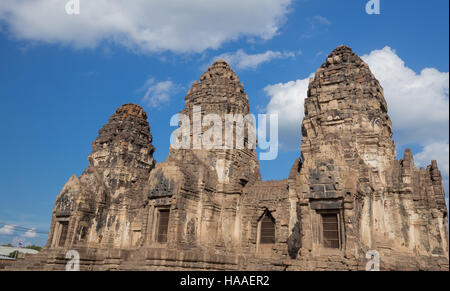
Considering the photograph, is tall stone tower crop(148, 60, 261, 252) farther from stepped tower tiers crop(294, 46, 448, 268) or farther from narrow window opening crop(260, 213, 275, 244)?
stepped tower tiers crop(294, 46, 448, 268)

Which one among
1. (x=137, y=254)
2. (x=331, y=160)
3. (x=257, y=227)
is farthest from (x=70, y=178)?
(x=331, y=160)

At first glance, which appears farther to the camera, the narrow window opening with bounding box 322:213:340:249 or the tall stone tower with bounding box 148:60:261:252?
the tall stone tower with bounding box 148:60:261:252

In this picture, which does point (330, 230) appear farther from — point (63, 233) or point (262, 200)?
point (63, 233)

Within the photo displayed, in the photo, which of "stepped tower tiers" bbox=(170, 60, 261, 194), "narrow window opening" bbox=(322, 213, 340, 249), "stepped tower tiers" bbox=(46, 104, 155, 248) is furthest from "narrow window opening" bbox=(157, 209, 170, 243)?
"narrow window opening" bbox=(322, 213, 340, 249)

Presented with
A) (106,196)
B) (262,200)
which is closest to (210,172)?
(262,200)

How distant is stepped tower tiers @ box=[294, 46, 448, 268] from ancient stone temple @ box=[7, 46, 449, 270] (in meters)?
0.05

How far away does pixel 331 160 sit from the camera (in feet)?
47.1

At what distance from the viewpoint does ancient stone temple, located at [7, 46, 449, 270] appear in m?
14.1

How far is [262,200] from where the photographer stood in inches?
769

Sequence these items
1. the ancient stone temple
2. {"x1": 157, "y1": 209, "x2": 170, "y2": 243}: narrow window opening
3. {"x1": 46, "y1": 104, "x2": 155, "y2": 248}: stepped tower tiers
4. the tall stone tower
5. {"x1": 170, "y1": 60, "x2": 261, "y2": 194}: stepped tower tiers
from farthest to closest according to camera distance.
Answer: {"x1": 46, "y1": 104, "x2": 155, "y2": 248}: stepped tower tiers, {"x1": 170, "y1": 60, "x2": 261, "y2": 194}: stepped tower tiers, the tall stone tower, {"x1": 157, "y1": 209, "x2": 170, "y2": 243}: narrow window opening, the ancient stone temple

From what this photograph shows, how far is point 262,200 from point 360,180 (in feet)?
18.8

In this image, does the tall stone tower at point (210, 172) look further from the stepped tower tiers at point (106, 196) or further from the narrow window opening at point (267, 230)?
the stepped tower tiers at point (106, 196)
